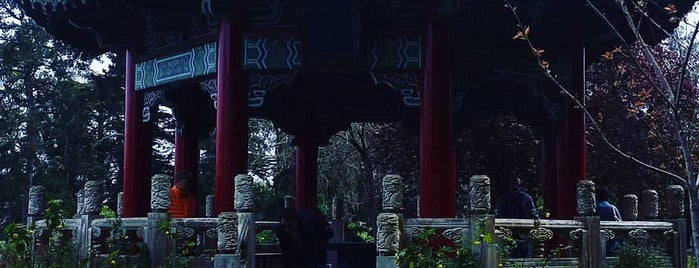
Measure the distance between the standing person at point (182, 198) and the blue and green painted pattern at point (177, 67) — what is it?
5.06ft

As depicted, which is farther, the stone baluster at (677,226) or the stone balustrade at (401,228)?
the stone baluster at (677,226)

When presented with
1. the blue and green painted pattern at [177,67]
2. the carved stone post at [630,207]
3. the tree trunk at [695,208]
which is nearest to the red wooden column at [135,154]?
the blue and green painted pattern at [177,67]

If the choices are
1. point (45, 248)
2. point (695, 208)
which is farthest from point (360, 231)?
point (695, 208)

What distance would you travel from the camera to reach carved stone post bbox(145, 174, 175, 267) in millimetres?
10135

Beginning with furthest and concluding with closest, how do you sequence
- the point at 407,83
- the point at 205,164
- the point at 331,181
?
the point at 205,164 → the point at 331,181 → the point at 407,83

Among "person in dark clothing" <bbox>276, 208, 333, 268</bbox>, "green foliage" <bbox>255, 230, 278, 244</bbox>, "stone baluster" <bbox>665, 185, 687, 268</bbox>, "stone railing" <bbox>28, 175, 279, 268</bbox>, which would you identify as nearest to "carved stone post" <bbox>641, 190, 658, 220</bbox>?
"stone baluster" <bbox>665, 185, 687, 268</bbox>

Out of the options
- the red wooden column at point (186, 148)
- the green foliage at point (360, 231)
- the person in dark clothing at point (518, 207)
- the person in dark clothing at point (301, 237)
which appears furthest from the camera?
the green foliage at point (360, 231)

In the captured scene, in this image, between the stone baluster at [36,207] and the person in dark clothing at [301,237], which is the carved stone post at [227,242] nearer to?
the person in dark clothing at [301,237]

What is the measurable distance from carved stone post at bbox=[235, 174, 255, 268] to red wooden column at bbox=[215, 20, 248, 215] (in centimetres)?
134

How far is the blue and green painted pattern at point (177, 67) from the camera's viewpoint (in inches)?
494

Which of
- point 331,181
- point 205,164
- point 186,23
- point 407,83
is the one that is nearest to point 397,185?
point 407,83

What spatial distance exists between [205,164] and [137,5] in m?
22.8

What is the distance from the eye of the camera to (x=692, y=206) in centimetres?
616

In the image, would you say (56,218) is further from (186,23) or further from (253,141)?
(253,141)
